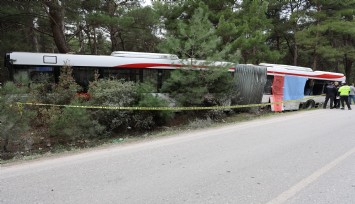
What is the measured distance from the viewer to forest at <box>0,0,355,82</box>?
13.5m

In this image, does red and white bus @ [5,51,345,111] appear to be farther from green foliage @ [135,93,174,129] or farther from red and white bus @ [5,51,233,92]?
green foliage @ [135,93,174,129]

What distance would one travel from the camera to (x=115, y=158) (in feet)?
20.3

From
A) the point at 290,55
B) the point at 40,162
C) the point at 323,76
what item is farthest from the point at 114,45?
the point at 290,55

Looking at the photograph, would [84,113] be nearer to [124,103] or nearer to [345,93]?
[124,103]

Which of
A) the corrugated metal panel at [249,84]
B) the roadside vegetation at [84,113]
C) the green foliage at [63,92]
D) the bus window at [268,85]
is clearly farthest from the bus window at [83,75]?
the bus window at [268,85]

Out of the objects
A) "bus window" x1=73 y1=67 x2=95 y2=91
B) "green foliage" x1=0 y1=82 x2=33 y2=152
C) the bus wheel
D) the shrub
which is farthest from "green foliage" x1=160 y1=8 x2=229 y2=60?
the bus wheel

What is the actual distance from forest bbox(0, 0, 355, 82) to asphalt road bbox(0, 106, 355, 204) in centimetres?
667

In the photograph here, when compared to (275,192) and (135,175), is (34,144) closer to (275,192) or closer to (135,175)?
(135,175)

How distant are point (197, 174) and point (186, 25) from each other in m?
11.5

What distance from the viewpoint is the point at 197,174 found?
4980 millimetres

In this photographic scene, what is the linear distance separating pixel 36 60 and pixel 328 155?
11814mm

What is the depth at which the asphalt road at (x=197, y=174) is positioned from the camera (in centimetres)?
406

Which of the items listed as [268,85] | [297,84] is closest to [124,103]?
[268,85]

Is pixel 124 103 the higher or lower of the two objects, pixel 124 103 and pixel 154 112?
the higher
